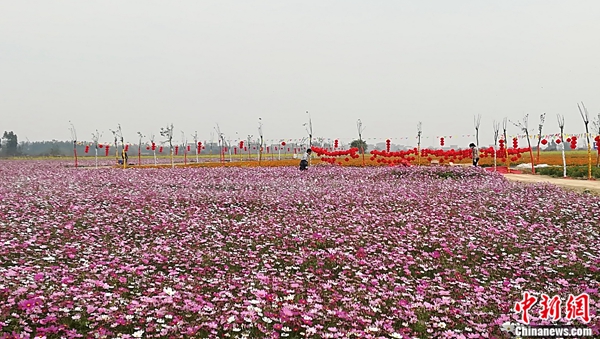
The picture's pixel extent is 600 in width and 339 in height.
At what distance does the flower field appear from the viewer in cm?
548

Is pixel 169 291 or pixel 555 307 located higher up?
pixel 169 291

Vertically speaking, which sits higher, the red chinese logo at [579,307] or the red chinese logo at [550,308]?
the red chinese logo at [579,307]

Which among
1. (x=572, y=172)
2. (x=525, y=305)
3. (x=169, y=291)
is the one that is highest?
(x=572, y=172)

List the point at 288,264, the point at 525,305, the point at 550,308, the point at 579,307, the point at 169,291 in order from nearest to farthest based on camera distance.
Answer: the point at 579,307, the point at 550,308, the point at 525,305, the point at 169,291, the point at 288,264

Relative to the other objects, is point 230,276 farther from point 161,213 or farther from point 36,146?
point 36,146

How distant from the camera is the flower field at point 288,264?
18.0 feet

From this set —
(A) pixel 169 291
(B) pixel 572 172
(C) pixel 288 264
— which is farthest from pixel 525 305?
(B) pixel 572 172

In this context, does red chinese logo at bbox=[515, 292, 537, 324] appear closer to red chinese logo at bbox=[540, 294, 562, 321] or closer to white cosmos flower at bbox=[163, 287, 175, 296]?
red chinese logo at bbox=[540, 294, 562, 321]

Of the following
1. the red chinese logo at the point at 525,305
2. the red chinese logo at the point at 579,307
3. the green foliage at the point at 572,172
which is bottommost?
the red chinese logo at the point at 525,305

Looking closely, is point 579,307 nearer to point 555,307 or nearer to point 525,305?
point 555,307

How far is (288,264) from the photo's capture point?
329 inches

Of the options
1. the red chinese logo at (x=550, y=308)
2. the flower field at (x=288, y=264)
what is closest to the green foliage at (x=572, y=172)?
the flower field at (x=288, y=264)

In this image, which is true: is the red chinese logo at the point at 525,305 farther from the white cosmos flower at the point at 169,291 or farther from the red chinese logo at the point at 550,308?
the white cosmos flower at the point at 169,291

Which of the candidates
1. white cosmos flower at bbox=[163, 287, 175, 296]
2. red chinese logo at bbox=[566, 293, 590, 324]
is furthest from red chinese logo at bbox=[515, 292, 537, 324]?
white cosmos flower at bbox=[163, 287, 175, 296]
